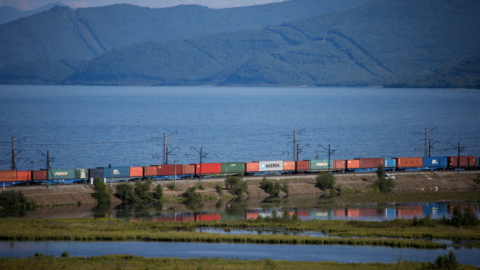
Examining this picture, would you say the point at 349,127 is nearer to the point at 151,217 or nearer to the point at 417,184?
the point at 417,184

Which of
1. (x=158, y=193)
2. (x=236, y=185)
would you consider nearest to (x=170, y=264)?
(x=158, y=193)

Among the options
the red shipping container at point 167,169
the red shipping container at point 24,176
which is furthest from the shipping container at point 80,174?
the red shipping container at point 167,169

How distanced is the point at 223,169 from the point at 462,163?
1607 inches

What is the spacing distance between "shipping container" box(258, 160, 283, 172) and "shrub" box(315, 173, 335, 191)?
713 centimetres

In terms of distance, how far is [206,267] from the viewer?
45562 millimetres

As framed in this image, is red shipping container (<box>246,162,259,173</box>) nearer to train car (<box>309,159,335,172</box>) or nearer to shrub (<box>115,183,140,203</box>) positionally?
train car (<box>309,159,335,172</box>)

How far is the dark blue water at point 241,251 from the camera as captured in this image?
50.3 metres

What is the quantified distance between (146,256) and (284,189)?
127ft

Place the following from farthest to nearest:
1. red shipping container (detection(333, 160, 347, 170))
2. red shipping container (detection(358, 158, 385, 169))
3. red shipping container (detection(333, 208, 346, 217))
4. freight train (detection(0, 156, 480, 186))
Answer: red shipping container (detection(358, 158, 385, 169)) < red shipping container (detection(333, 160, 347, 170)) < freight train (detection(0, 156, 480, 186)) < red shipping container (detection(333, 208, 346, 217))

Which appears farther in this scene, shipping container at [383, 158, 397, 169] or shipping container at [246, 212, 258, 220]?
shipping container at [383, 158, 397, 169]

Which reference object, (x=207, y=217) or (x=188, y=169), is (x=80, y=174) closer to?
(x=188, y=169)

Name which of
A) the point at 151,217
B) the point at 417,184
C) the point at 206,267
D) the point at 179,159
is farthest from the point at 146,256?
the point at 179,159

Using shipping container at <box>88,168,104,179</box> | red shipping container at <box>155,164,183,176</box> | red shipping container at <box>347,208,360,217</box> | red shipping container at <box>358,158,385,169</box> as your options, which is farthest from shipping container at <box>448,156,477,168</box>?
shipping container at <box>88,168,104,179</box>

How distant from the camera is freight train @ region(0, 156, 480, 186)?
77.4 m
